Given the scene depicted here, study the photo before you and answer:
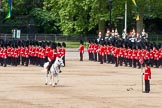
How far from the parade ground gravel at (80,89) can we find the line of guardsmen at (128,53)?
118 centimetres

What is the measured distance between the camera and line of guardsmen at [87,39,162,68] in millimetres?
45438

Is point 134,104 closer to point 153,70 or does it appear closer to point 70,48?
point 153,70

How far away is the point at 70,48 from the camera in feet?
242

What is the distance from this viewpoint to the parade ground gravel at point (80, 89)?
26.3 meters

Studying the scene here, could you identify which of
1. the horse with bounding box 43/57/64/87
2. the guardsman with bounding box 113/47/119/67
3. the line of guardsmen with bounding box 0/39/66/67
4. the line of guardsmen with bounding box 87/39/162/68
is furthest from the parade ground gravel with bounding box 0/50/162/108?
the guardsman with bounding box 113/47/119/67

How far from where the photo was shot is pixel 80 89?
104 ft

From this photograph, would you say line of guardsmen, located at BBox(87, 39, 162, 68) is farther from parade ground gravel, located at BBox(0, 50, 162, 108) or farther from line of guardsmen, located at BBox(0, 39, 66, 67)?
line of guardsmen, located at BBox(0, 39, 66, 67)

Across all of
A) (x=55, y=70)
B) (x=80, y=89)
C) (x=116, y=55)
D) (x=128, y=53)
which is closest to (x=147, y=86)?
(x=80, y=89)

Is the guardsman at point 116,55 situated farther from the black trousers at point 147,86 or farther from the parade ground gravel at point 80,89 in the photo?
the black trousers at point 147,86

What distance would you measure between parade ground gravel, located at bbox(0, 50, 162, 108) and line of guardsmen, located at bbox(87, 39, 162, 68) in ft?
3.87

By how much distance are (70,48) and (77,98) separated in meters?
45.7

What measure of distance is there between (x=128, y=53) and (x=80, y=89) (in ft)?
51.8

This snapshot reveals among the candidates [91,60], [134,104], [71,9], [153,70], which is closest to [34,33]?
[71,9]

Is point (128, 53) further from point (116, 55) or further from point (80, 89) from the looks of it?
point (80, 89)
